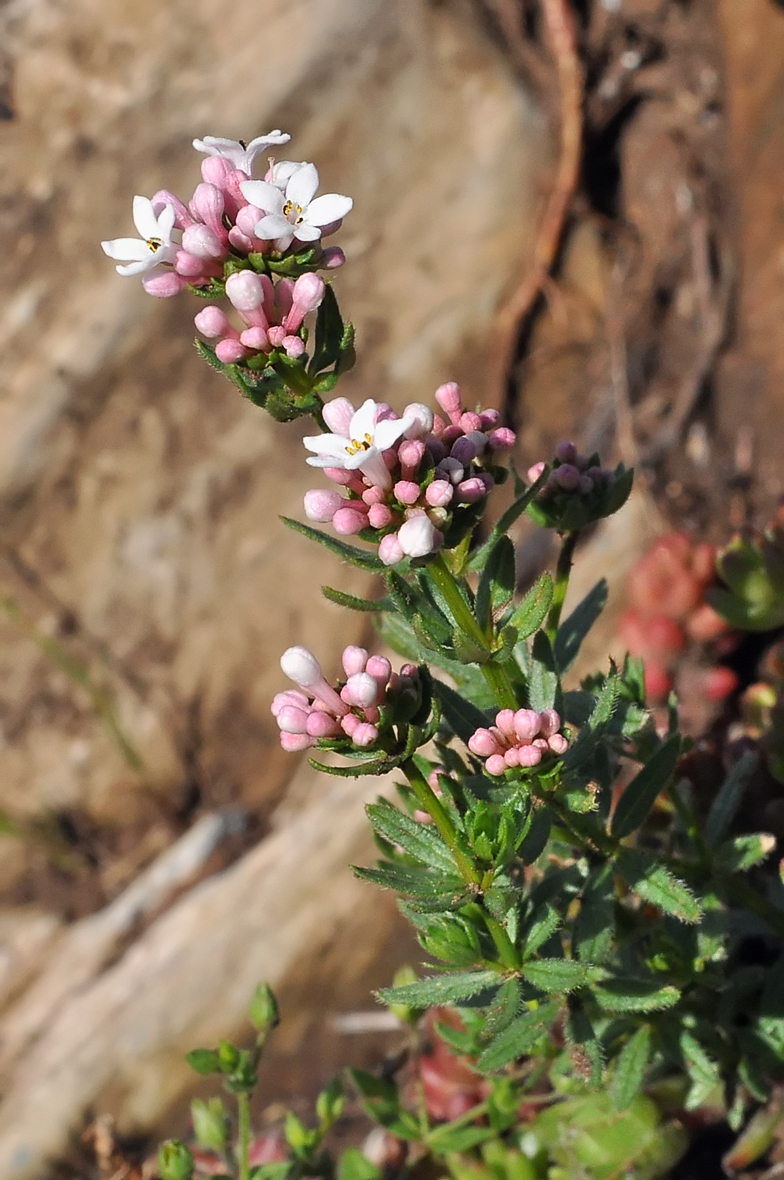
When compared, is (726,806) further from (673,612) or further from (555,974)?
(673,612)

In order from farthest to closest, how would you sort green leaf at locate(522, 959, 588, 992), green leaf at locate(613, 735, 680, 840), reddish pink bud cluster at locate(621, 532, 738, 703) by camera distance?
reddish pink bud cluster at locate(621, 532, 738, 703)
green leaf at locate(613, 735, 680, 840)
green leaf at locate(522, 959, 588, 992)

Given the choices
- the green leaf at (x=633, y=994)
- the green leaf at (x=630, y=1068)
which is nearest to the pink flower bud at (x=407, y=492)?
the green leaf at (x=633, y=994)

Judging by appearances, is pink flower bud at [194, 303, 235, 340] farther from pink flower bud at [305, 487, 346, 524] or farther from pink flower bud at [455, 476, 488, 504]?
pink flower bud at [455, 476, 488, 504]

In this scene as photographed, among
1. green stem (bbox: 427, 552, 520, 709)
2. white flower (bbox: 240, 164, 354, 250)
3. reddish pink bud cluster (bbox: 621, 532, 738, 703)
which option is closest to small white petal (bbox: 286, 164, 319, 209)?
white flower (bbox: 240, 164, 354, 250)

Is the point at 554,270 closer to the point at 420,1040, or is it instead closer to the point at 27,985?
the point at 420,1040


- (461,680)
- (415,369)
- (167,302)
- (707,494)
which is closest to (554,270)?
(415,369)
